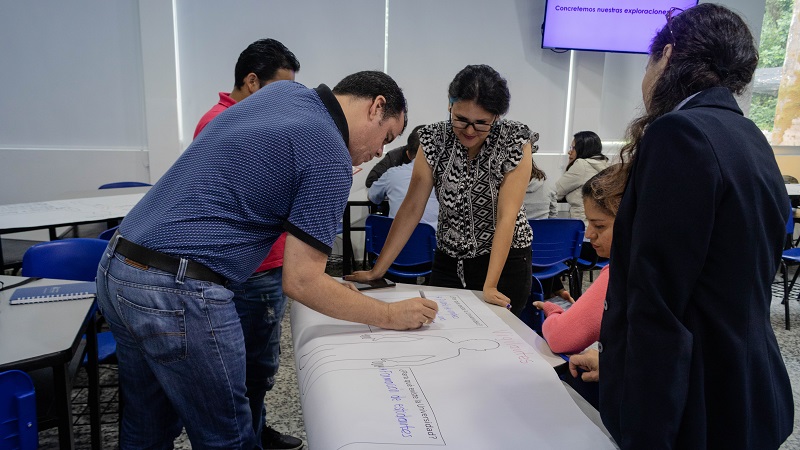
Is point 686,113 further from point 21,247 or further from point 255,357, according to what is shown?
point 21,247

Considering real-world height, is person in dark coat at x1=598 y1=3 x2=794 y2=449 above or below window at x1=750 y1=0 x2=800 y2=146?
below

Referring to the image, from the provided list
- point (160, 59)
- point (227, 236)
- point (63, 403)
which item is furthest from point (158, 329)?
point (160, 59)

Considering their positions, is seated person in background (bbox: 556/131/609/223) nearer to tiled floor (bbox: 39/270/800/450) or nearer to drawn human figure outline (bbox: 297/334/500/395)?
tiled floor (bbox: 39/270/800/450)

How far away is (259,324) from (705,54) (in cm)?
132

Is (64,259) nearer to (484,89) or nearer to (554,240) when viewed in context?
(484,89)

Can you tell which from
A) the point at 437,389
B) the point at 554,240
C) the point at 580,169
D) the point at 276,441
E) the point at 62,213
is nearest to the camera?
the point at 437,389

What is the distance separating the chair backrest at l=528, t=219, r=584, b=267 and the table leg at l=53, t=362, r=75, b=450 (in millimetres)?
2305

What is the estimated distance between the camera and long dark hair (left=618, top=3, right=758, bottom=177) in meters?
0.68

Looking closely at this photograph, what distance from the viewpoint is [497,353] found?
3.51 ft

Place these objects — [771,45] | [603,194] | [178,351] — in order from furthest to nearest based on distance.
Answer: [771,45] → [603,194] → [178,351]

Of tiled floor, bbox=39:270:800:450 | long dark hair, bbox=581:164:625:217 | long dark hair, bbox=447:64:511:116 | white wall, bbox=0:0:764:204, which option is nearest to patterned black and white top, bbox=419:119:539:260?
long dark hair, bbox=447:64:511:116

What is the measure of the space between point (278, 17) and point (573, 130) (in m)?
3.03

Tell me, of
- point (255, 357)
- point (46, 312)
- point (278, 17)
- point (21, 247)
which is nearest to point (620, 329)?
point (255, 357)

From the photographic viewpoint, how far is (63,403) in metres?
1.24
